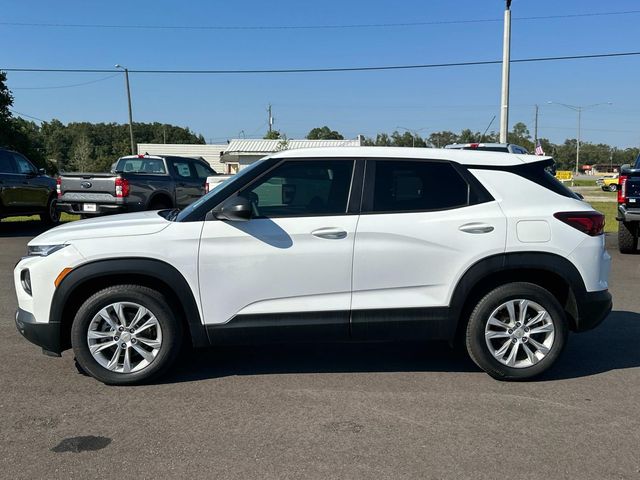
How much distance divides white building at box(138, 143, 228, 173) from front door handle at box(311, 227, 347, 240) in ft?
186

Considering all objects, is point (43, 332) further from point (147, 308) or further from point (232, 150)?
point (232, 150)

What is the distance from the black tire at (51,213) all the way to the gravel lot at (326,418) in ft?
36.4

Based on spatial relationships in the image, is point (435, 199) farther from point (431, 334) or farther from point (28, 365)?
point (28, 365)

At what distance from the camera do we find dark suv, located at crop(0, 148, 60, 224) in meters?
13.7

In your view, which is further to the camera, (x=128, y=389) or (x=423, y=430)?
(x=128, y=389)

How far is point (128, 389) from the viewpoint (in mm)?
4383

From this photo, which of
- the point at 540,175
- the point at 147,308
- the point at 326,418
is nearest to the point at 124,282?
the point at 147,308

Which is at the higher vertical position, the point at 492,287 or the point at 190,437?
the point at 492,287

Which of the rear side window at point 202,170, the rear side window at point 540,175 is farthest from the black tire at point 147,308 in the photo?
the rear side window at point 202,170

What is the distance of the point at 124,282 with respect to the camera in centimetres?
439

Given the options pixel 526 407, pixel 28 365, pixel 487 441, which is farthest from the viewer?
pixel 28 365

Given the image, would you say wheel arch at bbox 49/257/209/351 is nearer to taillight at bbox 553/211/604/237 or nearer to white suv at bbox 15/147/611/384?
white suv at bbox 15/147/611/384

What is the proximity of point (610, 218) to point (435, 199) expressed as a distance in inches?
596

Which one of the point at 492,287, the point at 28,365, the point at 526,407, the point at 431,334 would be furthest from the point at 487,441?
the point at 28,365
